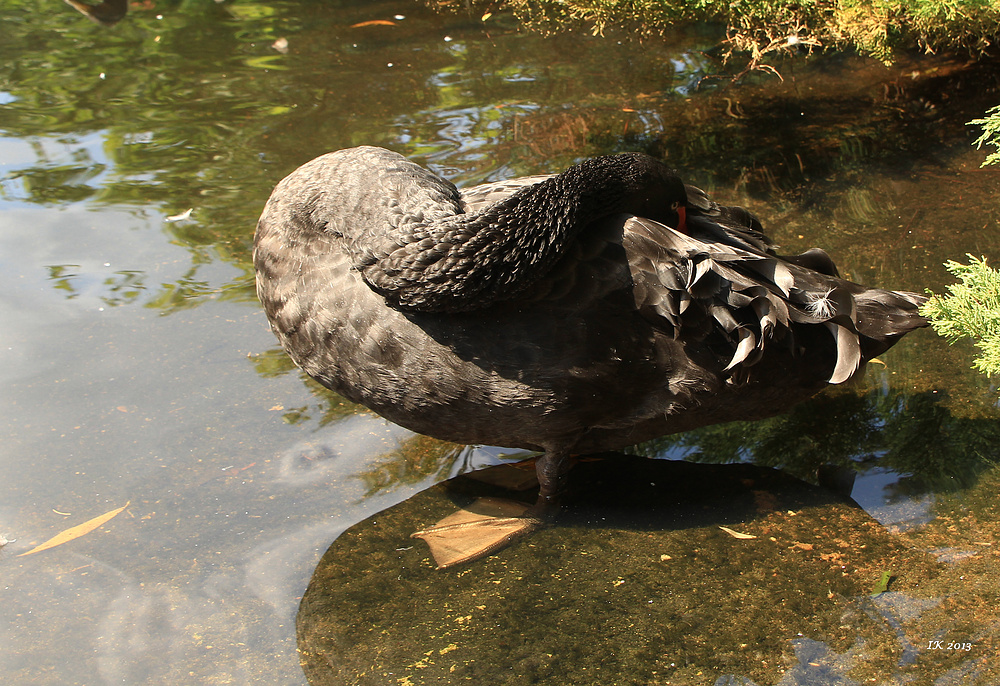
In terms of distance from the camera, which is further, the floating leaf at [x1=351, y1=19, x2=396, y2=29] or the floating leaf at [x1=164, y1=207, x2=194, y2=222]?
the floating leaf at [x1=351, y1=19, x2=396, y2=29]

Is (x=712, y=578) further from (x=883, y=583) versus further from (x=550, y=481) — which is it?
(x=550, y=481)

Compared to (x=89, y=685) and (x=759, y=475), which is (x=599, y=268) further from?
(x=89, y=685)

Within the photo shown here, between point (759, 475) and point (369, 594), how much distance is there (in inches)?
67.2

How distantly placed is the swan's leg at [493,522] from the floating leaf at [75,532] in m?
1.25

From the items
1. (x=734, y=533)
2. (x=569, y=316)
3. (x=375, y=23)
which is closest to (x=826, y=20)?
(x=569, y=316)

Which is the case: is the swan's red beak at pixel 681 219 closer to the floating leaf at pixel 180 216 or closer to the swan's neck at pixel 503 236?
the swan's neck at pixel 503 236

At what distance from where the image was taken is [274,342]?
4297 millimetres

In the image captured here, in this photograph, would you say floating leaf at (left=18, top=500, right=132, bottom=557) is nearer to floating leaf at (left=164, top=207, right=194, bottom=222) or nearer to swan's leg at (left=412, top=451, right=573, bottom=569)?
swan's leg at (left=412, top=451, right=573, bottom=569)

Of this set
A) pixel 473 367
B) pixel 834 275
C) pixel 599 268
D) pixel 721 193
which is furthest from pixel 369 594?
pixel 721 193

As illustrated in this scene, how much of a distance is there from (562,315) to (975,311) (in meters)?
1.57

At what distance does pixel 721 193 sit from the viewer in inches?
205

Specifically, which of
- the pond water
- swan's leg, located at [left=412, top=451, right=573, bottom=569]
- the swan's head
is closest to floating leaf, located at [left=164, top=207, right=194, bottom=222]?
the pond water

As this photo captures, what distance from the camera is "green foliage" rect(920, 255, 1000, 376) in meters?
3.06

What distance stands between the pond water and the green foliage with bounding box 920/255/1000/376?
560 millimetres
